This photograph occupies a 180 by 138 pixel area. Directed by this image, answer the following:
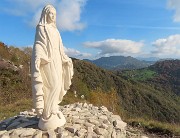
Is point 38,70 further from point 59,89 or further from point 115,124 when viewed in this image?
point 115,124

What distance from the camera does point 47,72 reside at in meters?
8.65

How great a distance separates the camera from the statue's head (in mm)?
8883

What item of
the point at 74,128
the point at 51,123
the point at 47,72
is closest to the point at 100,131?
the point at 74,128

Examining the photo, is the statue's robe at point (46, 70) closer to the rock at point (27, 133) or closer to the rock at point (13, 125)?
the rock at point (27, 133)

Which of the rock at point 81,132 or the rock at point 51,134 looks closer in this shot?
the rock at point 51,134

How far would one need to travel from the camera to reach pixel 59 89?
8.92 metres

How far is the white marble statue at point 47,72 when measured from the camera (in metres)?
8.30

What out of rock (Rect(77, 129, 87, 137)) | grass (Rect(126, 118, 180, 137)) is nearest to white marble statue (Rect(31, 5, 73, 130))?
rock (Rect(77, 129, 87, 137))

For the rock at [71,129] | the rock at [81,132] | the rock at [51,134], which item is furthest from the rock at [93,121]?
the rock at [51,134]

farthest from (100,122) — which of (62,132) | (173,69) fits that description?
(173,69)

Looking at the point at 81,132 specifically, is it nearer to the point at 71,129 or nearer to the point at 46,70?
the point at 71,129

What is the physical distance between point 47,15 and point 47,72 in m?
1.68

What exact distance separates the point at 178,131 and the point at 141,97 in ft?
255

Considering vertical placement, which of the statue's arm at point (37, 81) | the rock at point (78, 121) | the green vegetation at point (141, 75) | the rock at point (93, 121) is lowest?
the rock at point (93, 121)
